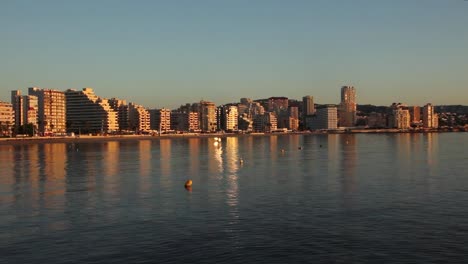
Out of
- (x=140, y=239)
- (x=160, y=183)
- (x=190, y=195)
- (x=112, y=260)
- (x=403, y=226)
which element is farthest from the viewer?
(x=160, y=183)

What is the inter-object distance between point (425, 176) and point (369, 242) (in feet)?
122

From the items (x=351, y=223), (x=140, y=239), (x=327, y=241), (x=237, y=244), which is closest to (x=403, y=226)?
(x=351, y=223)

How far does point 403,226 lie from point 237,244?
1202 cm

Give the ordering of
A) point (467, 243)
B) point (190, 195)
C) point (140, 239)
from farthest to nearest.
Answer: point (190, 195) → point (140, 239) → point (467, 243)

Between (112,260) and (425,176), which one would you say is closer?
(112,260)

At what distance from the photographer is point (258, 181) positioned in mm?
60688

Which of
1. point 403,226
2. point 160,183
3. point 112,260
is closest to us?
point 112,260

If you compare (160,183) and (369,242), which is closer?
(369,242)

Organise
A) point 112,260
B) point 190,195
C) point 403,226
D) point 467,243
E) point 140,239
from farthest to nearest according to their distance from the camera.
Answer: point 190,195 < point 403,226 < point 140,239 < point 467,243 < point 112,260

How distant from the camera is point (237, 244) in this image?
2944 cm

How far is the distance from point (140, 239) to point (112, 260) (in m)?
4.40

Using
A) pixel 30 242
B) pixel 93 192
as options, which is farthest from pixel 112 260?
pixel 93 192

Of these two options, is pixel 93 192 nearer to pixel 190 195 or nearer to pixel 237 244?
pixel 190 195

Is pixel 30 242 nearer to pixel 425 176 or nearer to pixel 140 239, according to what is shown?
pixel 140 239
